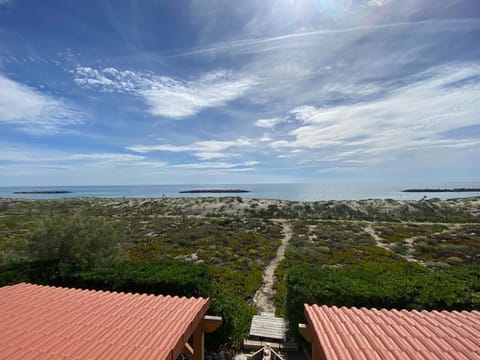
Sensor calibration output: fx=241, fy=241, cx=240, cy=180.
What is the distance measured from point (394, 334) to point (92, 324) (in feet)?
16.4

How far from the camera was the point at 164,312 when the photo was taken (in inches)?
179

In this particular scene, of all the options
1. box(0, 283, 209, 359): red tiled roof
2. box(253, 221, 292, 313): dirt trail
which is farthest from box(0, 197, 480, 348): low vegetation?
box(0, 283, 209, 359): red tiled roof

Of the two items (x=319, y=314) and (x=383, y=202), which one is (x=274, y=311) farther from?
(x=383, y=202)

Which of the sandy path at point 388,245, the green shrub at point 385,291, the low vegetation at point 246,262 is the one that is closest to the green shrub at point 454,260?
the low vegetation at point 246,262

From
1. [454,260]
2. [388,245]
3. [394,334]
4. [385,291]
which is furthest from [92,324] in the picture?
[388,245]

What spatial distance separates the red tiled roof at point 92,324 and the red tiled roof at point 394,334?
7.66ft

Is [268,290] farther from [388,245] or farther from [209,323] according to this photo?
[388,245]

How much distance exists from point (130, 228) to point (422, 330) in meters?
34.9

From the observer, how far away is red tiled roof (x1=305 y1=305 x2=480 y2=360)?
342 cm

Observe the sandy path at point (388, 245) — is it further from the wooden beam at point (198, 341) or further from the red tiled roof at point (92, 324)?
the red tiled roof at point (92, 324)

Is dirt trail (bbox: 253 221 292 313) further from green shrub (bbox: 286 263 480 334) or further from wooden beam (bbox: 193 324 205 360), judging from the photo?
wooden beam (bbox: 193 324 205 360)

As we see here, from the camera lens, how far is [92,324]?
13.5ft

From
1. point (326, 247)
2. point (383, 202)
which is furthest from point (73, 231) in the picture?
point (383, 202)

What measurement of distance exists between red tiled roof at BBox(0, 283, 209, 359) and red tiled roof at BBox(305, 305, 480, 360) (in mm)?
2335
